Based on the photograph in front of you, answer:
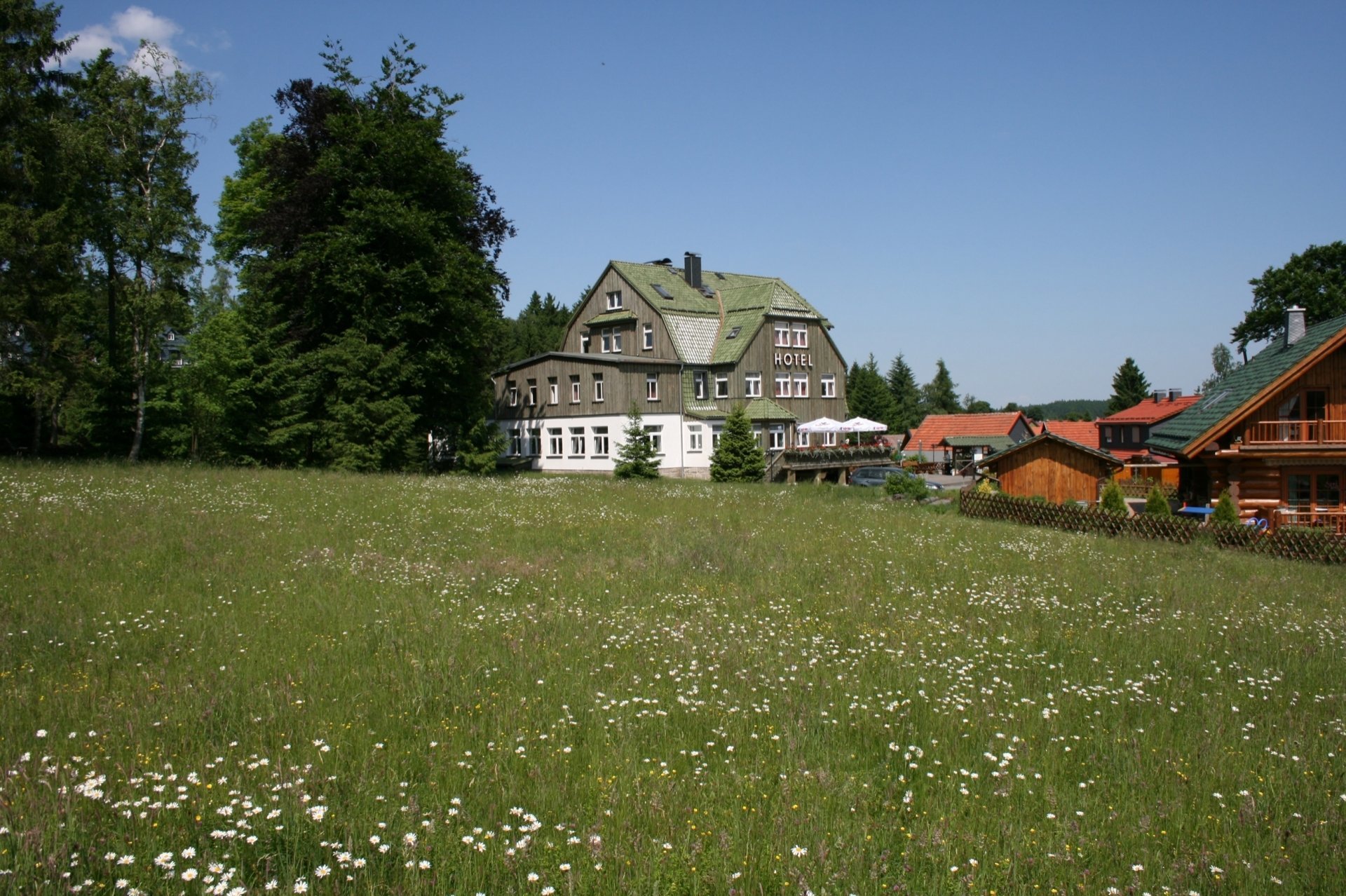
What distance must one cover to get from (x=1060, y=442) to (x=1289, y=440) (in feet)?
24.2

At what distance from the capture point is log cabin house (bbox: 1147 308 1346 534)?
92.3 feet

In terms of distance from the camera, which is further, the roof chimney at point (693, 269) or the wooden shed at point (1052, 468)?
the roof chimney at point (693, 269)

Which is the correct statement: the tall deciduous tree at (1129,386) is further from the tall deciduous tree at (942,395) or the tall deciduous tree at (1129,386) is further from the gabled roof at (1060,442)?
the gabled roof at (1060,442)

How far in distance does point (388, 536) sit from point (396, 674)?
8993 millimetres

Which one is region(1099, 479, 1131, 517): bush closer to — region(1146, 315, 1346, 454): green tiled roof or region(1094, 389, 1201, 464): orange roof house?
region(1146, 315, 1346, 454): green tiled roof

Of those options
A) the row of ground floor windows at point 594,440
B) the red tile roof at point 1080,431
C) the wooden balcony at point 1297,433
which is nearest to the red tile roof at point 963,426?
the red tile roof at point 1080,431

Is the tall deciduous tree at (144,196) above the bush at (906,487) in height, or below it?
above

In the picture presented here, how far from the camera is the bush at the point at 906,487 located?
3356 cm

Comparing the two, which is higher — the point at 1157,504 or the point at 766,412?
the point at 766,412

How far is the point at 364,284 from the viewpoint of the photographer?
1363 inches

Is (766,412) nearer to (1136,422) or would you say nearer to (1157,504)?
(1157,504)

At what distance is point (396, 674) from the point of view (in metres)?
8.18

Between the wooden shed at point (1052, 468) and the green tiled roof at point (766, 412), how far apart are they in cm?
1782

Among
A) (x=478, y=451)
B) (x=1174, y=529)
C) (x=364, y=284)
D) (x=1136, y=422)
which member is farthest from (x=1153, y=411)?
(x=364, y=284)
